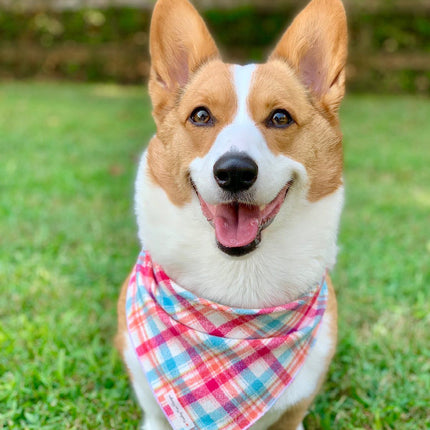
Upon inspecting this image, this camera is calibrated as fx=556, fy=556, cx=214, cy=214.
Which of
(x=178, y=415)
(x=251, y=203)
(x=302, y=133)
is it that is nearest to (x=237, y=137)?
(x=251, y=203)

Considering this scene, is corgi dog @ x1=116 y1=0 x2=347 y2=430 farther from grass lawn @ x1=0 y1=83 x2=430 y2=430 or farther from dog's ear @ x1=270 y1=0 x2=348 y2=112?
grass lawn @ x1=0 y1=83 x2=430 y2=430

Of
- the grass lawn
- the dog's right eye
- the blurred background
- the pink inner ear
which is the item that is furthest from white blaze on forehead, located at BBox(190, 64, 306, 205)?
the blurred background

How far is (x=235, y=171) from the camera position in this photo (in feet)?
6.88

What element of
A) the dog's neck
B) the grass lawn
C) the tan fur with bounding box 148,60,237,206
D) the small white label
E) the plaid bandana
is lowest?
the grass lawn

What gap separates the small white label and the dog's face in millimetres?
559

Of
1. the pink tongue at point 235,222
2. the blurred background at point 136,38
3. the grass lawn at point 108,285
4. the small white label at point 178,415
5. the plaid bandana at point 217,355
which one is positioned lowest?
the blurred background at point 136,38

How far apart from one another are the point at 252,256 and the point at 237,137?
542 millimetres

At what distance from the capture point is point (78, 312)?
11.6 feet

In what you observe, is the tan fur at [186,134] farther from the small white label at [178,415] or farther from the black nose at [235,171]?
the small white label at [178,415]

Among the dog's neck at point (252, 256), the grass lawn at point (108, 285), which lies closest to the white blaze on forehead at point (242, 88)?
the dog's neck at point (252, 256)

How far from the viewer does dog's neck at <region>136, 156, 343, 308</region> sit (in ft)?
7.95

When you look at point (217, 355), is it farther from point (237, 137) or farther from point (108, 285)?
point (108, 285)

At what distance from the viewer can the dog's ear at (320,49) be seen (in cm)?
254

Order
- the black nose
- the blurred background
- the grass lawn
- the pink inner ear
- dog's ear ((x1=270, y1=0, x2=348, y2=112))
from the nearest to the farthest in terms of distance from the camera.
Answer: the black nose
dog's ear ((x1=270, y1=0, x2=348, y2=112))
the pink inner ear
the grass lawn
the blurred background
